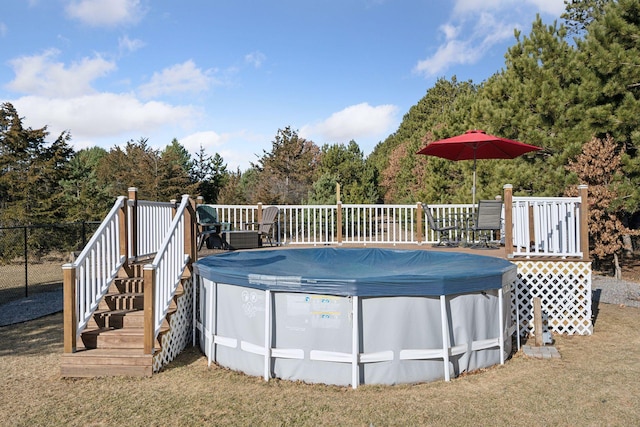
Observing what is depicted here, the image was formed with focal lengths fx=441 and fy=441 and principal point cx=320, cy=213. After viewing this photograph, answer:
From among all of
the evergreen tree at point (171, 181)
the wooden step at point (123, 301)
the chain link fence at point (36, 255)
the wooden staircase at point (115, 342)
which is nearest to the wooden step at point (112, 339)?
the wooden staircase at point (115, 342)

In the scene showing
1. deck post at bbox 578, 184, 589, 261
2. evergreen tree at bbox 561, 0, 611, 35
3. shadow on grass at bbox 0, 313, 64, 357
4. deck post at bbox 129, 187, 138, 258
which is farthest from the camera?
evergreen tree at bbox 561, 0, 611, 35

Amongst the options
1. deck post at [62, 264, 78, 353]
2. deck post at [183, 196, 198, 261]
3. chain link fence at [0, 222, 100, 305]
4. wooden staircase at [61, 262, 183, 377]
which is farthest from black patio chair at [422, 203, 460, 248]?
chain link fence at [0, 222, 100, 305]

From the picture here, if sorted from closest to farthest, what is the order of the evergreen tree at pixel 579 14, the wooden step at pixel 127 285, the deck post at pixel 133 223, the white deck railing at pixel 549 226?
the wooden step at pixel 127 285 → the deck post at pixel 133 223 → the white deck railing at pixel 549 226 → the evergreen tree at pixel 579 14

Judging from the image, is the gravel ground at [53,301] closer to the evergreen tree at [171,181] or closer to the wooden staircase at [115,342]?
the wooden staircase at [115,342]

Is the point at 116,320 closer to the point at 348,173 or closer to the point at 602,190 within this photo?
the point at 602,190

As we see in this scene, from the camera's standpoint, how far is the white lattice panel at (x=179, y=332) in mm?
4957

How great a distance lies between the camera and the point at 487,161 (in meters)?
14.5

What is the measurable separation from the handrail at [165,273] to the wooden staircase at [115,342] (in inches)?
5.8

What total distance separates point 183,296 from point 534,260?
5045 mm

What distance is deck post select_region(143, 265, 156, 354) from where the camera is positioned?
4652 millimetres

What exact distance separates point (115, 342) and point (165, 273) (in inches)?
35.8

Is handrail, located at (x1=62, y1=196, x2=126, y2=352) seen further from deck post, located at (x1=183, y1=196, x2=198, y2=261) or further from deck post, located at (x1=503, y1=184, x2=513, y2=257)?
deck post, located at (x1=503, y1=184, x2=513, y2=257)

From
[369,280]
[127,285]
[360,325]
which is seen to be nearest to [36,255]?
[127,285]

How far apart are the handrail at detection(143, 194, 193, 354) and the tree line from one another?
958 cm
